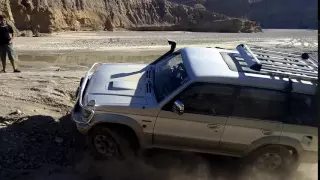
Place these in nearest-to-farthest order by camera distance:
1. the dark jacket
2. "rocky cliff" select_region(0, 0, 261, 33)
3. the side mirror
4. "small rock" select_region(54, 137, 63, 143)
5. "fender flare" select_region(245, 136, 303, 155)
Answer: the side mirror → "fender flare" select_region(245, 136, 303, 155) → "small rock" select_region(54, 137, 63, 143) → the dark jacket → "rocky cliff" select_region(0, 0, 261, 33)

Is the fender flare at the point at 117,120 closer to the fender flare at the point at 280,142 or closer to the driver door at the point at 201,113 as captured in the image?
the driver door at the point at 201,113

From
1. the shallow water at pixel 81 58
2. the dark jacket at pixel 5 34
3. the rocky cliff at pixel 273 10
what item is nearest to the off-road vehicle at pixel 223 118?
the dark jacket at pixel 5 34

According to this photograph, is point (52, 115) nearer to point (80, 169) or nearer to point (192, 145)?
point (80, 169)

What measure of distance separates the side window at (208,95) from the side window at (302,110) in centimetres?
81

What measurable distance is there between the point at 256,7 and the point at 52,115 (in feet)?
288

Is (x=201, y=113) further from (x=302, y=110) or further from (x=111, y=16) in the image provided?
(x=111, y=16)

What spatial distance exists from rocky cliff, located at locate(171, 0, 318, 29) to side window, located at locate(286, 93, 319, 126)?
3129 inches

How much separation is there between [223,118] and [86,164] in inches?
80.8

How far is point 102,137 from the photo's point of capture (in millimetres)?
5820

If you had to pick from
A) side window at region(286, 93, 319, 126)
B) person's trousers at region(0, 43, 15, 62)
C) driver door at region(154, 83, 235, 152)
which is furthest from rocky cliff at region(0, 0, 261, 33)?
side window at region(286, 93, 319, 126)

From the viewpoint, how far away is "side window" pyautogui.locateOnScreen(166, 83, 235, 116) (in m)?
5.70

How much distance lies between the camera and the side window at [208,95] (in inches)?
225

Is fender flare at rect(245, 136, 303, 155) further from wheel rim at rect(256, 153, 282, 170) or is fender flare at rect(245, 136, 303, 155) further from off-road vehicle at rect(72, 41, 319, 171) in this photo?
wheel rim at rect(256, 153, 282, 170)

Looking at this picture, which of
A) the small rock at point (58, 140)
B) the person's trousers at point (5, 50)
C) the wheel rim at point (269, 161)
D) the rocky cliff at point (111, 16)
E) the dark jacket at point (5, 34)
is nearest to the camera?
the wheel rim at point (269, 161)
